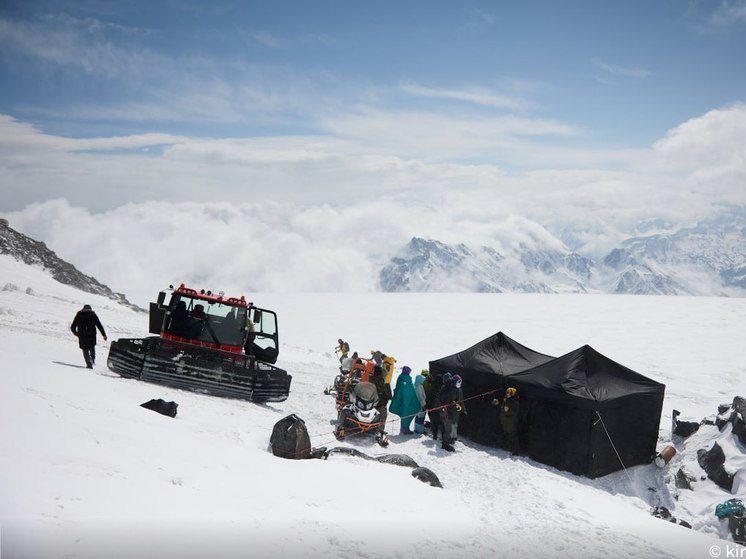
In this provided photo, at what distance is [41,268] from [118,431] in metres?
35.7

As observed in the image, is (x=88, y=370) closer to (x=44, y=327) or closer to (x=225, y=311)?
(x=225, y=311)

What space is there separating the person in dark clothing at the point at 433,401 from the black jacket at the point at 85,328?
8150 mm

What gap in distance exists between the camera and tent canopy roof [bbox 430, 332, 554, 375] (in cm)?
1298

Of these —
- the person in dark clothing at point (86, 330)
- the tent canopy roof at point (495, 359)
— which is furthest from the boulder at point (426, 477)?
the person in dark clothing at point (86, 330)

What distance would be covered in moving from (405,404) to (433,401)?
79 centimetres

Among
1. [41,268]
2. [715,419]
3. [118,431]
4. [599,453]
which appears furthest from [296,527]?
[41,268]

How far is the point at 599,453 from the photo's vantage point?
11125 mm

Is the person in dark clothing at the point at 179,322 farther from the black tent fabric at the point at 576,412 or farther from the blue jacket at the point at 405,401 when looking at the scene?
the black tent fabric at the point at 576,412

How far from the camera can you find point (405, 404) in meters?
13.0

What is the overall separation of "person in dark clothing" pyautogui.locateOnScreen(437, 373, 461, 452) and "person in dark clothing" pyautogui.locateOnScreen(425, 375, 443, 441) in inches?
12.2

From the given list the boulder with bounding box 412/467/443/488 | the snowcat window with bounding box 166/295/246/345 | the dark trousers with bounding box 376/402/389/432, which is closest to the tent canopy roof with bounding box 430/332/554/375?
the dark trousers with bounding box 376/402/389/432

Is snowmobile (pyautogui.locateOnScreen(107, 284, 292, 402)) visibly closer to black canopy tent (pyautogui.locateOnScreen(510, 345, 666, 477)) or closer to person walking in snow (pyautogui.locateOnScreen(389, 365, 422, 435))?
person walking in snow (pyautogui.locateOnScreen(389, 365, 422, 435))

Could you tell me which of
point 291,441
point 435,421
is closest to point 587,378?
point 435,421

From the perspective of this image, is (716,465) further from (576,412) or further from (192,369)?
(192,369)
